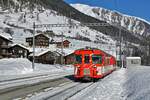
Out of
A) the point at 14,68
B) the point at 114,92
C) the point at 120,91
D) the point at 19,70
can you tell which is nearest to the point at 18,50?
the point at 14,68

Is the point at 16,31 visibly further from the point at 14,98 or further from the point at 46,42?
the point at 14,98

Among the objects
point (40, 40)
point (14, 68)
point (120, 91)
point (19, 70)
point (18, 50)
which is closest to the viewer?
point (120, 91)

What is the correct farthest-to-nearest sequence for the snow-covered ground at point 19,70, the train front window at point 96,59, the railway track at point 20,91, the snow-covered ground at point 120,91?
1. the snow-covered ground at point 19,70
2. the train front window at point 96,59
3. the railway track at point 20,91
4. the snow-covered ground at point 120,91

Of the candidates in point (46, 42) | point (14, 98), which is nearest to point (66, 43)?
point (46, 42)

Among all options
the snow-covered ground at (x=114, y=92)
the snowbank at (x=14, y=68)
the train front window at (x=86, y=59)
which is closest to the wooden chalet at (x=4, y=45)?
the snowbank at (x=14, y=68)

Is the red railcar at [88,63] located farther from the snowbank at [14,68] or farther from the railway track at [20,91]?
the snowbank at [14,68]

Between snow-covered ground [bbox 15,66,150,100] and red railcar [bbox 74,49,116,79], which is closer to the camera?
snow-covered ground [bbox 15,66,150,100]

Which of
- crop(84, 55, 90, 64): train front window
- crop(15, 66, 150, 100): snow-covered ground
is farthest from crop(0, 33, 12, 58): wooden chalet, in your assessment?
crop(15, 66, 150, 100): snow-covered ground

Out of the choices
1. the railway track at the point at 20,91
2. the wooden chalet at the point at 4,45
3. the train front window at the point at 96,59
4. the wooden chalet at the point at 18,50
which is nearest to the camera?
the railway track at the point at 20,91

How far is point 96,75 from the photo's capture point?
30125 millimetres

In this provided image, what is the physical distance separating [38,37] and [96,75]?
11416 centimetres

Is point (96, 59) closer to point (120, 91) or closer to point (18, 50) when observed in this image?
point (120, 91)

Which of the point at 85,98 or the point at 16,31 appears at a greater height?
the point at 16,31

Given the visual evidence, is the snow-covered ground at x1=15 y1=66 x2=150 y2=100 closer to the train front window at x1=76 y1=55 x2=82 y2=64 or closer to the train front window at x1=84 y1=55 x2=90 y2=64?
the train front window at x1=84 y1=55 x2=90 y2=64
